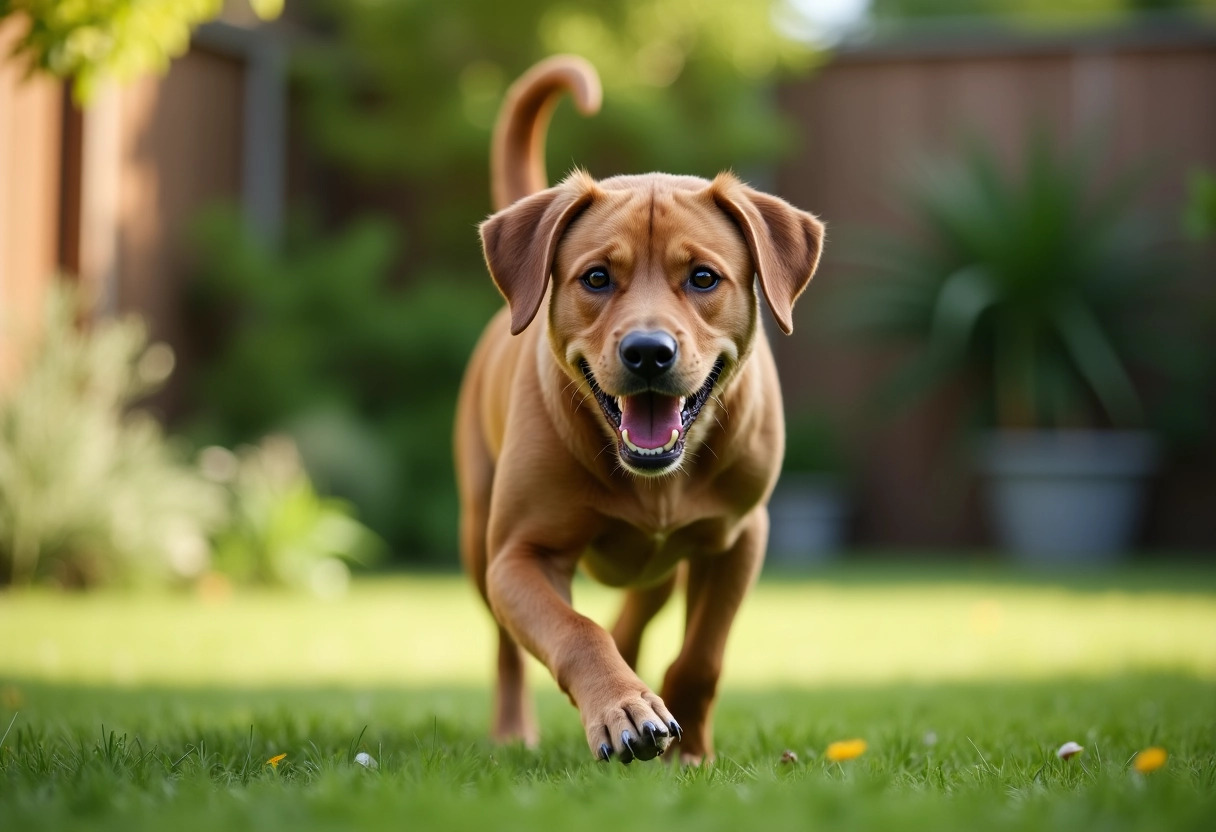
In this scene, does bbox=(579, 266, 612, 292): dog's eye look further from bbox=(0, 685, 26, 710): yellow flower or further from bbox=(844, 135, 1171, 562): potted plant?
bbox=(844, 135, 1171, 562): potted plant

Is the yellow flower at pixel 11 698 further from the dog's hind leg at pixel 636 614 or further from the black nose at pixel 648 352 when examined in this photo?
the black nose at pixel 648 352

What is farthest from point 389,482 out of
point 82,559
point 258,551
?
point 82,559

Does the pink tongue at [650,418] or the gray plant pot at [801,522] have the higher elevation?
the pink tongue at [650,418]

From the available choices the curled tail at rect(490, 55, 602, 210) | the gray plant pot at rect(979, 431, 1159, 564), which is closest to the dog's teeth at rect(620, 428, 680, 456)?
the curled tail at rect(490, 55, 602, 210)

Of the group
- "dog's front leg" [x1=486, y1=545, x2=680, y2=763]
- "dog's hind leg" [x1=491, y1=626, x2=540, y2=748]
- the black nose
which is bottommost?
"dog's hind leg" [x1=491, y1=626, x2=540, y2=748]

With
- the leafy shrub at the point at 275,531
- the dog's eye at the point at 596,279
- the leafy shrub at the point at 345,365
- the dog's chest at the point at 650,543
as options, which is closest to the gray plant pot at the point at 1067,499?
the leafy shrub at the point at 345,365

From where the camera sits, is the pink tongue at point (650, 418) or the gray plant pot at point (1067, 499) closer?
the pink tongue at point (650, 418)

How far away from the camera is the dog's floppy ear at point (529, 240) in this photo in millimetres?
3141

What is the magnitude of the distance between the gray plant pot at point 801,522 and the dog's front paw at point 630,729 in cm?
776

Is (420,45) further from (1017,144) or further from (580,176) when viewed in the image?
(580,176)

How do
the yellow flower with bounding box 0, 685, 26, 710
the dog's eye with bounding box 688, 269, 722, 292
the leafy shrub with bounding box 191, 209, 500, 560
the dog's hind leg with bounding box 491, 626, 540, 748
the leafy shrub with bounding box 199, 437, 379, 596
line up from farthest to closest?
the leafy shrub with bounding box 191, 209, 500, 560 < the leafy shrub with bounding box 199, 437, 379, 596 < the yellow flower with bounding box 0, 685, 26, 710 < the dog's hind leg with bounding box 491, 626, 540, 748 < the dog's eye with bounding box 688, 269, 722, 292

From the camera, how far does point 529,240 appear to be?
3236mm

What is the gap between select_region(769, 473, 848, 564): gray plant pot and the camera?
1046 centimetres

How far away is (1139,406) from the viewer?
10.8 metres
